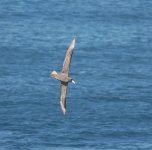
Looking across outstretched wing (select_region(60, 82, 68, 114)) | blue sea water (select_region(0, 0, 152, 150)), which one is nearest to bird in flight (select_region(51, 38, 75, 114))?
outstretched wing (select_region(60, 82, 68, 114))

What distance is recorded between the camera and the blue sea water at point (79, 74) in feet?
396

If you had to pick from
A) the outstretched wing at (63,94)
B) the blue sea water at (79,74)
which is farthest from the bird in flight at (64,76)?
the blue sea water at (79,74)

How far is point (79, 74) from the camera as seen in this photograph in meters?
144

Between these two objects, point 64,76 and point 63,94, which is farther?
point 63,94

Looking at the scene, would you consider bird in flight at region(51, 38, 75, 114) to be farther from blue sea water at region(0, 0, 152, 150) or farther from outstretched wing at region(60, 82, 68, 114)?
blue sea water at region(0, 0, 152, 150)

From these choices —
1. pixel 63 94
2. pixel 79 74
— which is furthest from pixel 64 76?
pixel 79 74

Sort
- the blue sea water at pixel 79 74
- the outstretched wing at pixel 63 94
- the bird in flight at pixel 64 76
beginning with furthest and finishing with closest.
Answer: the blue sea water at pixel 79 74, the outstretched wing at pixel 63 94, the bird in flight at pixel 64 76

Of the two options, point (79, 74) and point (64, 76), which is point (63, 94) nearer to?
point (64, 76)

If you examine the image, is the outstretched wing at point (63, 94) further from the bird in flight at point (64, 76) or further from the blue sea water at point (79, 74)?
the blue sea water at point (79, 74)

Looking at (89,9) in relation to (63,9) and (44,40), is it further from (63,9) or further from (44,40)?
(44,40)

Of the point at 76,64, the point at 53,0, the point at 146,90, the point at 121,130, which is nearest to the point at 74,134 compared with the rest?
the point at 121,130

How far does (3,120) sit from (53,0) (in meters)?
66.5

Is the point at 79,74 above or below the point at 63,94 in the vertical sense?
above

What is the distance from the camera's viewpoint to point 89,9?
179625 millimetres
